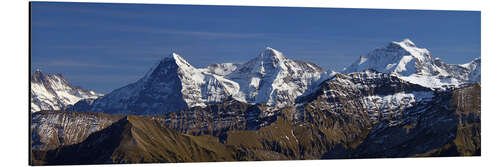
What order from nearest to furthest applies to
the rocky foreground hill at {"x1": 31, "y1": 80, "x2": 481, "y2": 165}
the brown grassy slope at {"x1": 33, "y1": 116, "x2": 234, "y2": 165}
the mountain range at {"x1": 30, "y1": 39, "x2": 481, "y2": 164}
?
the brown grassy slope at {"x1": 33, "y1": 116, "x2": 234, "y2": 165} < the rocky foreground hill at {"x1": 31, "y1": 80, "x2": 481, "y2": 165} < the mountain range at {"x1": 30, "y1": 39, "x2": 481, "y2": 164}

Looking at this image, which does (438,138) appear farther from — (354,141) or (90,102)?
(90,102)

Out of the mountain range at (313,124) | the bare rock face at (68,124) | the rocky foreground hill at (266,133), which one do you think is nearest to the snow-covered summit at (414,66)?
the mountain range at (313,124)

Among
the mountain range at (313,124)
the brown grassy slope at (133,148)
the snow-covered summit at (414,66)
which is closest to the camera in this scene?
the brown grassy slope at (133,148)

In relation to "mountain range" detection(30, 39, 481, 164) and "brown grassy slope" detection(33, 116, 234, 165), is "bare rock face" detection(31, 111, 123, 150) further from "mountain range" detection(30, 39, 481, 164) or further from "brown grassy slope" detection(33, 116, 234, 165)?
"brown grassy slope" detection(33, 116, 234, 165)

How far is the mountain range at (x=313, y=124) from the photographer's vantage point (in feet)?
277

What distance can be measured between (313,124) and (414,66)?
118 feet

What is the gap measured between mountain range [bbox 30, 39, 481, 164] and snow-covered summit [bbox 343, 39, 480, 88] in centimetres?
33

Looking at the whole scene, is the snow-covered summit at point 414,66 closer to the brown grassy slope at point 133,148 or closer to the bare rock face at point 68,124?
the brown grassy slope at point 133,148

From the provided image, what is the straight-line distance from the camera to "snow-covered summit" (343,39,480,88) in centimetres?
9100

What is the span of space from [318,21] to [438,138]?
2626 centimetres

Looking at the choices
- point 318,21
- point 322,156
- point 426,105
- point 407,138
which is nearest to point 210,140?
point 322,156

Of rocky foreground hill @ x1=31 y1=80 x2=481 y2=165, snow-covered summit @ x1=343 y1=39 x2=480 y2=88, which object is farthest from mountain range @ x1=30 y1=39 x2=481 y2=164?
snow-covered summit @ x1=343 y1=39 x2=480 y2=88

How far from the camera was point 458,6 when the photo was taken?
226ft

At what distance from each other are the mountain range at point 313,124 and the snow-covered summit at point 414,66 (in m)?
0.33
